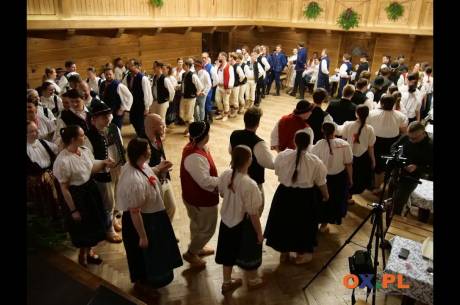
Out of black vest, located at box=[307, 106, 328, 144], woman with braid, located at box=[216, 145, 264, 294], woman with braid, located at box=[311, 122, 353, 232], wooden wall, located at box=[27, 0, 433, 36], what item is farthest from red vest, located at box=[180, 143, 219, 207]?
wooden wall, located at box=[27, 0, 433, 36]

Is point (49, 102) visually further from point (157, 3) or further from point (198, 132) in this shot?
point (157, 3)

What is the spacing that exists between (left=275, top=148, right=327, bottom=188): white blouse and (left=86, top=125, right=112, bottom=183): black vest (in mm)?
1954

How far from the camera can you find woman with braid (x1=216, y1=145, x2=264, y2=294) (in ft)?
10.1

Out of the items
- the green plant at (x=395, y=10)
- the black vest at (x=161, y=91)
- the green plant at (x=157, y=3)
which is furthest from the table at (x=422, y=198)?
the green plant at (x=395, y=10)

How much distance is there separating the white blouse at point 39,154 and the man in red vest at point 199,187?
1594 mm

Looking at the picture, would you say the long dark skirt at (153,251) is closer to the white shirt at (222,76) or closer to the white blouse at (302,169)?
the white blouse at (302,169)

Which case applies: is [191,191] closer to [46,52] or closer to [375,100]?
[375,100]

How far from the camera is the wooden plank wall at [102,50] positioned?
846 cm

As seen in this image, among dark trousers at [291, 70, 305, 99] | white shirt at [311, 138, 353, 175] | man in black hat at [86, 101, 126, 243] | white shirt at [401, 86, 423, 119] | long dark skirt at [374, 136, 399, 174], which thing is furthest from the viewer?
dark trousers at [291, 70, 305, 99]

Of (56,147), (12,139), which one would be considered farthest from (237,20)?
(12,139)

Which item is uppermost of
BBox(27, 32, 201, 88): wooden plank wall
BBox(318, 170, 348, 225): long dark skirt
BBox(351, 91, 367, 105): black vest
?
BBox(27, 32, 201, 88): wooden plank wall

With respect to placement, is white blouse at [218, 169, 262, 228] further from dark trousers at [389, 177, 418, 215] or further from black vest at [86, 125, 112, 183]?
dark trousers at [389, 177, 418, 215]

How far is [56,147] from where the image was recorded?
158 inches

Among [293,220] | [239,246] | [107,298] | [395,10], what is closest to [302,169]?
[293,220]
